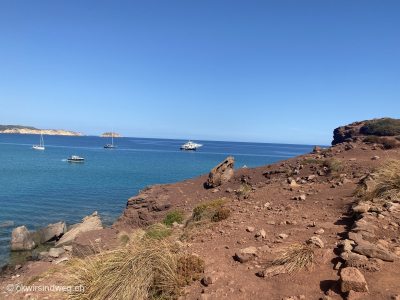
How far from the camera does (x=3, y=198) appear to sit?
96.0 ft

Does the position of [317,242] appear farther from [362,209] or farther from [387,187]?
[387,187]

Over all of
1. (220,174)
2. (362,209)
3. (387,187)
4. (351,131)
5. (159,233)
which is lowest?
(159,233)

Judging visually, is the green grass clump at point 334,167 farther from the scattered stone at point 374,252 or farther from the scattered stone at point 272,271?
the scattered stone at point 272,271

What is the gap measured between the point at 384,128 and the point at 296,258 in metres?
34.8

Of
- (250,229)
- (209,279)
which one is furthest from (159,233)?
(209,279)

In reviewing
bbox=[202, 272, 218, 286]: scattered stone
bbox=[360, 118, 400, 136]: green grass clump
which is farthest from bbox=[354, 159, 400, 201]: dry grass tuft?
bbox=[360, 118, 400, 136]: green grass clump

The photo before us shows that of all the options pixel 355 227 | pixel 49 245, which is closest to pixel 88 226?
pixel 49 245

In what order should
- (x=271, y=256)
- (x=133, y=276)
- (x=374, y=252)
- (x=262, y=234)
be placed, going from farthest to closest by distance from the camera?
1. (x=262, y=234)
2. (x=271, y=256)
3. (x=133, y=276)
4. (x=374, y=252)

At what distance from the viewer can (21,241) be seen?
17.7 metres

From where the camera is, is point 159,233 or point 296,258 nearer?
point 296,258

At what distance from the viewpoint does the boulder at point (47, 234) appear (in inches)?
763

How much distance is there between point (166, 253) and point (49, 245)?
57.1 ft

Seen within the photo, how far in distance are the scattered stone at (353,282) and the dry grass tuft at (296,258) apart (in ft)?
3.25

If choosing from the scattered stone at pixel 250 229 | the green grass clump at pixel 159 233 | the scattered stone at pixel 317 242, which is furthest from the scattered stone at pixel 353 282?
the green grass clump at pixel 159 233
